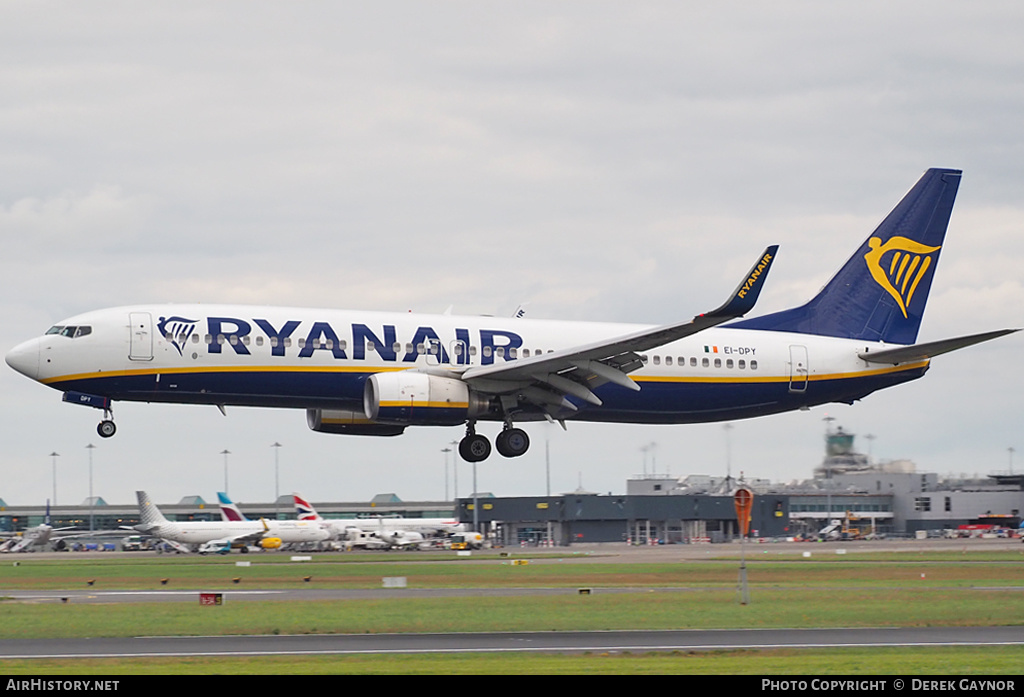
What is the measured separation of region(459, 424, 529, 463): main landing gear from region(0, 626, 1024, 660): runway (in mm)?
12481

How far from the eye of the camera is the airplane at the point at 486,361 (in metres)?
43.8

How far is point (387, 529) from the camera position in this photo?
126 metres

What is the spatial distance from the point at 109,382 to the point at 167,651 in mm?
14434

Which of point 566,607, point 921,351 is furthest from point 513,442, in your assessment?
point 921,351

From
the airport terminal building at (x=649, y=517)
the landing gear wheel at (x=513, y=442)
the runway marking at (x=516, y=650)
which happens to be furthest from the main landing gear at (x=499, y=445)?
the airport terminal building at (x=649, y=517)

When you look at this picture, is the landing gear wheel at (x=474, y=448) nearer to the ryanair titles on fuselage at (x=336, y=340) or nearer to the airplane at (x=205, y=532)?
the ryanair titles on fuselage at (x=336, y=340)

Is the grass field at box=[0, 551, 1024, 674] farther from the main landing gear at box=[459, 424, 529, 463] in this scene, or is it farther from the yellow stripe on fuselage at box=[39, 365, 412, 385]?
the yellow stripe on fuselage at box=[39, 365, 412, 385]

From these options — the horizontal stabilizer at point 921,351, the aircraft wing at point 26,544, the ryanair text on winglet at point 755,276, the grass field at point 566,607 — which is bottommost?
the aircraft wing at point 26,544

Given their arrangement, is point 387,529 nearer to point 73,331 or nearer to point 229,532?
point 229,532

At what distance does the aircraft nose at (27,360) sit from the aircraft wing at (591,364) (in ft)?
46.4

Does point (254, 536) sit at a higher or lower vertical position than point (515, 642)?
lower

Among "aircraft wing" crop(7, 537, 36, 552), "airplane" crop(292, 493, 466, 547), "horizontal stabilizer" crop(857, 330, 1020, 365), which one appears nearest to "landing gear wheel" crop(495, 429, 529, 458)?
"horizontal stabilizer" crop(857, 330, 1020, 365)

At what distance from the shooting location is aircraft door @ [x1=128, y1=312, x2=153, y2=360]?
4366 centimetres

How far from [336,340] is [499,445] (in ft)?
24.6
